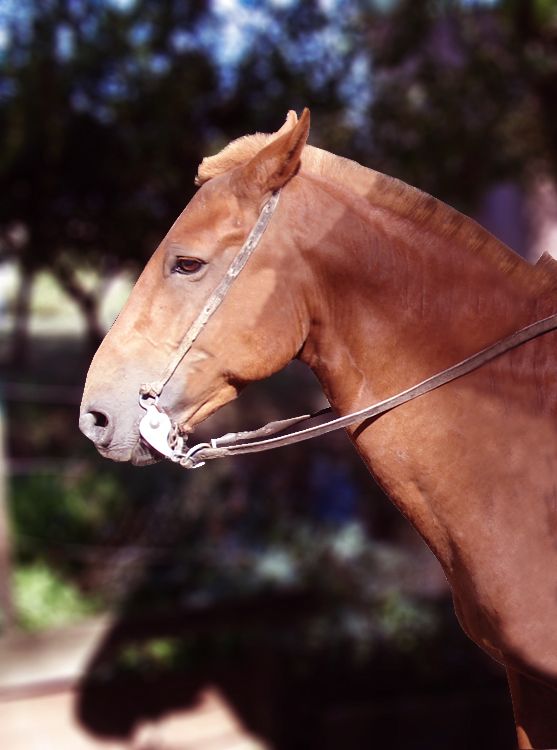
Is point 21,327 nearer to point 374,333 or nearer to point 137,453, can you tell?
point 137,453

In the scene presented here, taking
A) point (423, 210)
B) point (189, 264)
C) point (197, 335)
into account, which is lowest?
point (197, 335)

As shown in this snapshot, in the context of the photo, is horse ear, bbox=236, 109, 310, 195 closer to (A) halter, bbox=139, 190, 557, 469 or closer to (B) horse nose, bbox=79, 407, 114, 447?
(A) halter, bbox=139, 190, 557, 469

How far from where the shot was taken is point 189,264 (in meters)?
1.82

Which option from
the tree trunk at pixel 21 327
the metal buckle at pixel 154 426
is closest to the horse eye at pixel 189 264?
the metal buckle at pixel 154 426

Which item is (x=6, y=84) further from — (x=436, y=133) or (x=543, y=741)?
(x=543, y=741)

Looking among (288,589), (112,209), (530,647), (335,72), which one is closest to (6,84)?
(112,209)

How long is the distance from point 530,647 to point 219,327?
2.91 feet

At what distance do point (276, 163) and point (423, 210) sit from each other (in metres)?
0.32

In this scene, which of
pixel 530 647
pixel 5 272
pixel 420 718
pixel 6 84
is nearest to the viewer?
pixel 530 647

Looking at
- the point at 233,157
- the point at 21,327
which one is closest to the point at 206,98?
the point at 21,327

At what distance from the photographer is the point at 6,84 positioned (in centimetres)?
558

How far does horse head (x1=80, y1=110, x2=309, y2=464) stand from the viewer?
179 centimetres

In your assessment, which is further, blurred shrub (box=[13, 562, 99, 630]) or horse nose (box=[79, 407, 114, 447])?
blurred shrub (box=[13, 562, 99, 630])

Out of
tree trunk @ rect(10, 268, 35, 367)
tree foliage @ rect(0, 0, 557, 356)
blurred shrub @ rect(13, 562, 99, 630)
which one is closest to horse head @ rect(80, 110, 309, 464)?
blurred shrub @ rect(13, 562, 99, 630)
